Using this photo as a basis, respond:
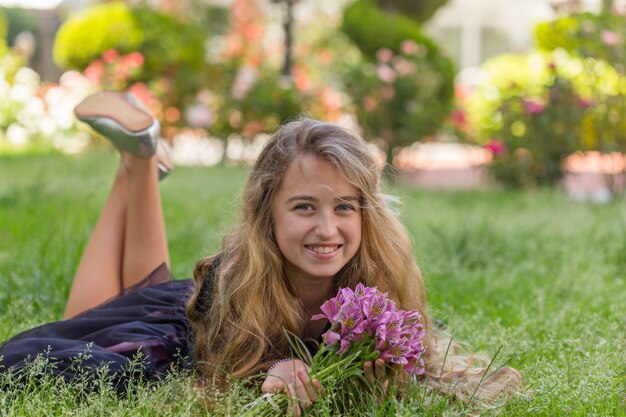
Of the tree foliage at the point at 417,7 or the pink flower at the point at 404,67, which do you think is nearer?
the pink flower at the point at 404,67

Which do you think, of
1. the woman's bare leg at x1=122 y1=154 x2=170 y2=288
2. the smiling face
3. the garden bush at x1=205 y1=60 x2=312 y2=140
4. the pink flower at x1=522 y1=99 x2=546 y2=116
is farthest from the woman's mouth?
the garden bush at x1=205 y1=60 x2=312 y2=140

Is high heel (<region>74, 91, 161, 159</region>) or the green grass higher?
high heel (<region>74, 91, 161, 159</region>)

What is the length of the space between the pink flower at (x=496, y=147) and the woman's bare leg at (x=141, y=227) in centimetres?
409

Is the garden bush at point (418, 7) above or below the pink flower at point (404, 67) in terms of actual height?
above

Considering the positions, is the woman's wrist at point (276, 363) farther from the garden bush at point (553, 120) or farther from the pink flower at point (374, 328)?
the garden bush at point (553, 120)

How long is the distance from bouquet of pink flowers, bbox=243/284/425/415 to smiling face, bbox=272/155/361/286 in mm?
223

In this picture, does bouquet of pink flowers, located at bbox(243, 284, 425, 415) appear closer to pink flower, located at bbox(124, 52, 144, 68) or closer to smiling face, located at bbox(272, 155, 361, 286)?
smiling face, located at bbox(272, 155, 361, 286)

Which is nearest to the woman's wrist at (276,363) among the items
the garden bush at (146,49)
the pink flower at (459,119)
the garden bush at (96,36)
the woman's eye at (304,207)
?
the woman's eye at (304,207)

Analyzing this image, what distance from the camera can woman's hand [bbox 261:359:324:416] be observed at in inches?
76.0

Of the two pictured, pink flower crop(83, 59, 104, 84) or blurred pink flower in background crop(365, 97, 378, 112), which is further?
pink flower crop(83, 59, 104, 84)

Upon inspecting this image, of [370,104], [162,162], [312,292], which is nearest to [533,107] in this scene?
[370,104]

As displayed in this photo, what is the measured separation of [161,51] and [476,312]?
250 inches

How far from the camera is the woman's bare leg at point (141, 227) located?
9.68 ft

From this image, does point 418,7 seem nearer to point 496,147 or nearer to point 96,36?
point 496,147
